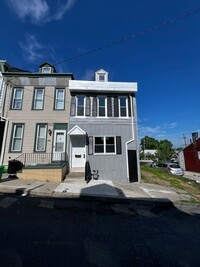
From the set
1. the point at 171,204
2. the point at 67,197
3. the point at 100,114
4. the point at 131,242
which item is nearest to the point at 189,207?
the point at 171,204

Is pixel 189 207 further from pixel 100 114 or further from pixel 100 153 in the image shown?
pixel 100 114

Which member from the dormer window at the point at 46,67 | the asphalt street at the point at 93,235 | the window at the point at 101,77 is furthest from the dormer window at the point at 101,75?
the asphalt street at the point at 93,235

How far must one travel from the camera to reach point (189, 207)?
6.63 m

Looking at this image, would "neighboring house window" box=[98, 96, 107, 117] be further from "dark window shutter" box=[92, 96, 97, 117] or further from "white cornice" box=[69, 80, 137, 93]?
"white cornice" box=[69, 80, 137, 93]

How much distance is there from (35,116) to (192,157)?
97.4 ft

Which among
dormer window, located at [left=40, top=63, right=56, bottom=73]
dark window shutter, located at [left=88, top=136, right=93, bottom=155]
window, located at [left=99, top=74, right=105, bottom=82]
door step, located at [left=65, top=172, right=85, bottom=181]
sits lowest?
Answer: door step, located at [left=65, top=172, right=85, bottom=181]

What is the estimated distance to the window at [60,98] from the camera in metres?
12.2

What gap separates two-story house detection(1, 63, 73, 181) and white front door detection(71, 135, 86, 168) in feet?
2.20

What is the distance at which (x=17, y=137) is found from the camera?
11.6m

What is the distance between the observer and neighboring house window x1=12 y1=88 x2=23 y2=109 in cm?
1205

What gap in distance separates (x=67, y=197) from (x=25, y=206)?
183 cm

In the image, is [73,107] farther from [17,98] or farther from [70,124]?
[17,98]

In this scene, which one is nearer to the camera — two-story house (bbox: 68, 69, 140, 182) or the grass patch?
the grass patch

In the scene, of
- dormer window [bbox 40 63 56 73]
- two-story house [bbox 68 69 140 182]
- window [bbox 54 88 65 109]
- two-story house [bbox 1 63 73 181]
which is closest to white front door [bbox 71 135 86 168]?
two-story house [bbox 68 69 140 182]
